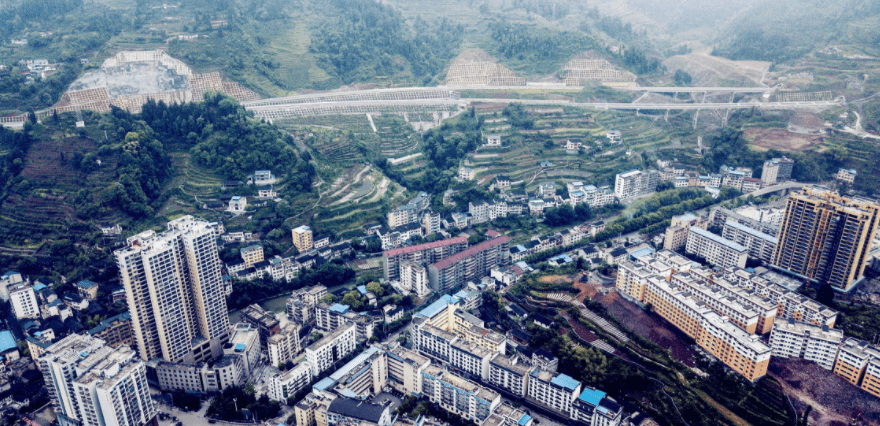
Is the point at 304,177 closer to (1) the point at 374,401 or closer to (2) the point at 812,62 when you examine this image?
(1) the point at 374,401

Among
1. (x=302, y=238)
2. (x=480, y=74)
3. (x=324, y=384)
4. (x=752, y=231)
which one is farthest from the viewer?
(x=480, y=74)

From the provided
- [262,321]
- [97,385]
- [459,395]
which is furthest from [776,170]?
[97,385]

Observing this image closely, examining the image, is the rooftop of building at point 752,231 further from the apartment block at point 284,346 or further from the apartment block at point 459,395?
the apartment block at point 284,346

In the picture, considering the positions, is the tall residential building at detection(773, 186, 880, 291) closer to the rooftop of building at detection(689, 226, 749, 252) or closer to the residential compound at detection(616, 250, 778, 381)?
→ the rooftop of building at detection(689, 226, 749, 252)

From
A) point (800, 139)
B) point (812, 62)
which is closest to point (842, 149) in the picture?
point (800, 139)

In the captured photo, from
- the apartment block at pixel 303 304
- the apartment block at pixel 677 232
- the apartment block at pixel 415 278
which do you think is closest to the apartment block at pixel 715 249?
the apartment block at pixel 677 232

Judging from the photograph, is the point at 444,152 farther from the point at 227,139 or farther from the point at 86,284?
the point at 86,284
